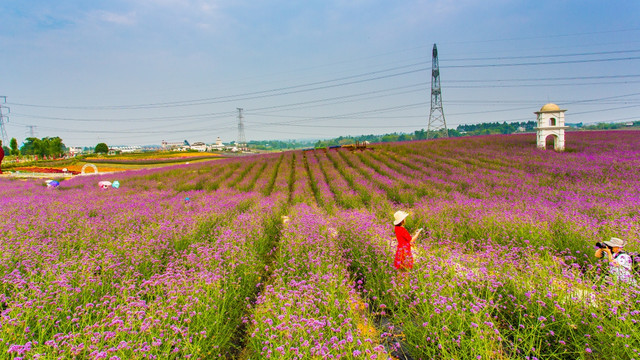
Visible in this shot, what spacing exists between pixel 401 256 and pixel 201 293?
280 centimetres

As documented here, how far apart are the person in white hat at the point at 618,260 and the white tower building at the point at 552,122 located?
15.5 meters

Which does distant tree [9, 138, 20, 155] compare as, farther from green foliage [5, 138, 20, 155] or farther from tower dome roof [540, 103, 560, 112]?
tower dome roof [540, 103, 560, 112]

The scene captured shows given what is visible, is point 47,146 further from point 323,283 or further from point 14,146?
point 323,283

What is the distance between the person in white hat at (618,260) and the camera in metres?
3.27

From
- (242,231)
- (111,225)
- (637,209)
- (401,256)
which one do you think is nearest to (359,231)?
(401,256)

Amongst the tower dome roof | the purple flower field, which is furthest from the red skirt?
the tower dome roof

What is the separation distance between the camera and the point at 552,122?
1692 cm

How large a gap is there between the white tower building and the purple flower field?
6.54 meters

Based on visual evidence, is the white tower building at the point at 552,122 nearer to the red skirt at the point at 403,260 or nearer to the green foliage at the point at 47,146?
the red skirt at the point at 403,260

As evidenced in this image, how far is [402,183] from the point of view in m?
12.7

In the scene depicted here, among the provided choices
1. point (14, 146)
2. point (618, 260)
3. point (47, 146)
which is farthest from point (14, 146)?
point (618, 260)

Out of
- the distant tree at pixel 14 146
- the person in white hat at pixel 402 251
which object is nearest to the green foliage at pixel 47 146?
the distant tree at pixel 14 146

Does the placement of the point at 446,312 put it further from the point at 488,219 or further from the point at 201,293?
the point at 488,219

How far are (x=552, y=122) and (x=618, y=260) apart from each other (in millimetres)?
17137
